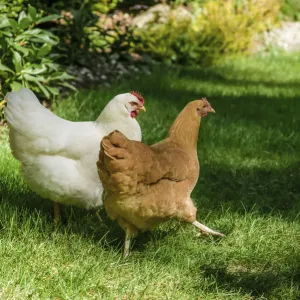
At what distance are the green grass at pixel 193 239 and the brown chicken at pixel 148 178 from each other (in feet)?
0.70

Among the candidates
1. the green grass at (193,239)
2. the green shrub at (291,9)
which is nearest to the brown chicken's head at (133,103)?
the green grass at (193,239)

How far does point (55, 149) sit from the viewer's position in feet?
12.4

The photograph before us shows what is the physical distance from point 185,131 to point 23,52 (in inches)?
83.5

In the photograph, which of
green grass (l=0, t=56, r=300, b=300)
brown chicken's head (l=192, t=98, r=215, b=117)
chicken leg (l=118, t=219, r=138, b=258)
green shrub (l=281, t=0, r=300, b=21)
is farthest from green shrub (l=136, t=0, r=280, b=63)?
chicken leg (l=118, t=219, r=138, b=258)

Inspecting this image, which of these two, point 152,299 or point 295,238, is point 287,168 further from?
point 152,299

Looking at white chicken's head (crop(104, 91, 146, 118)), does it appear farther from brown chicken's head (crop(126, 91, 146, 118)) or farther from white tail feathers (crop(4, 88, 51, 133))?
white tail feathers (crop(4, 88, 51, 133))

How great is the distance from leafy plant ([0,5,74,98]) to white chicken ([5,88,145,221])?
1.60 metres

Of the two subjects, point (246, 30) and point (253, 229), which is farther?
point (246, 30)

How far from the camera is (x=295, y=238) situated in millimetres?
3973

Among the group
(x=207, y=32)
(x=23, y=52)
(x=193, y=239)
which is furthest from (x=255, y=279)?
(x=207, y=32)

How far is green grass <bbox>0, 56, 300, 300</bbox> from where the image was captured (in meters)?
3.20

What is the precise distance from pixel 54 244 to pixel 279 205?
191 cm

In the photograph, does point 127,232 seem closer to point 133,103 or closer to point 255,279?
point 255,279

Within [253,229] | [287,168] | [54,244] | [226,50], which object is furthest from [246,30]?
[54,244]
